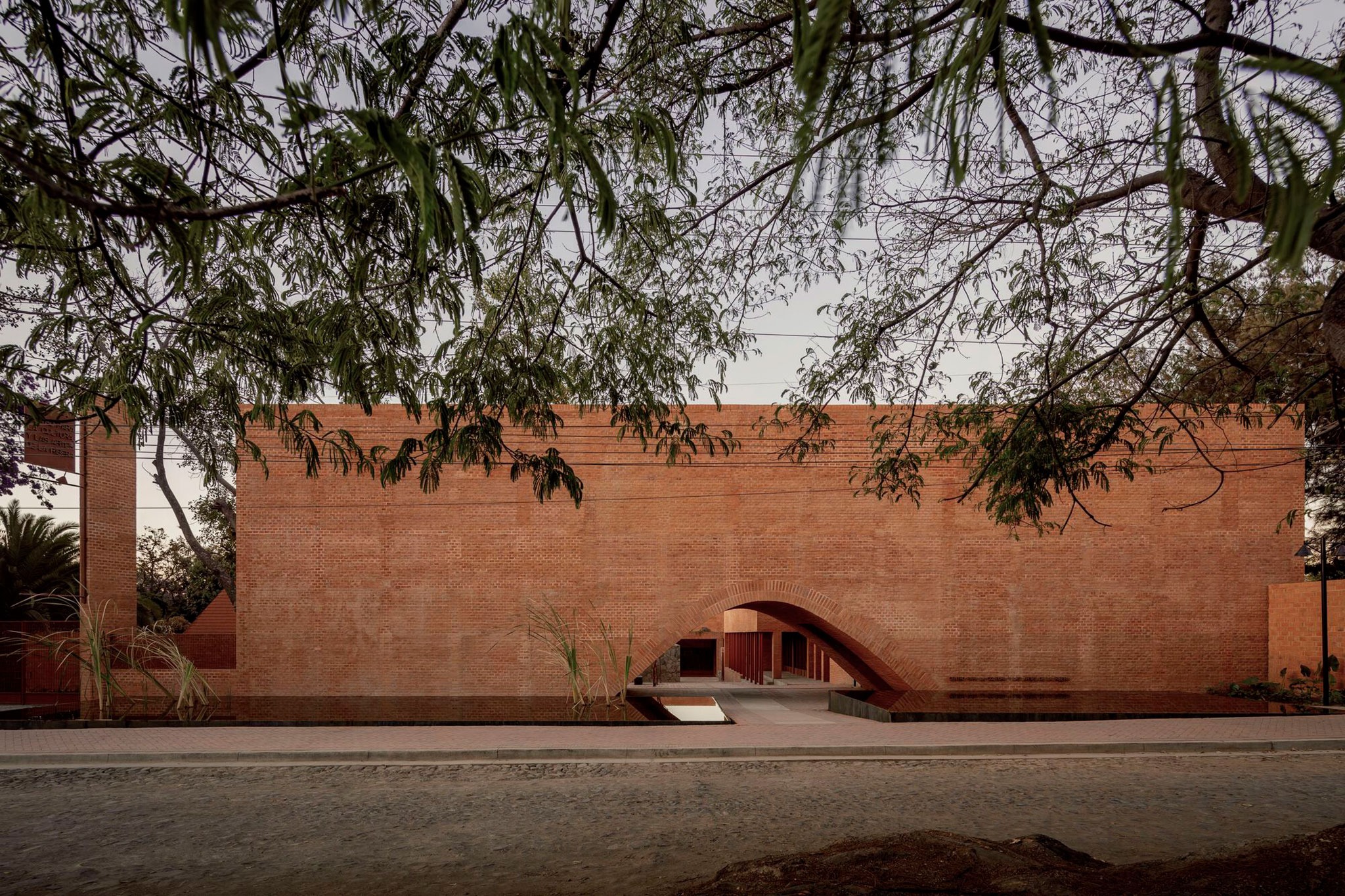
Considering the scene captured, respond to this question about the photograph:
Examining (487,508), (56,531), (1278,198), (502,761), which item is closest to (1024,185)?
(1278,198)

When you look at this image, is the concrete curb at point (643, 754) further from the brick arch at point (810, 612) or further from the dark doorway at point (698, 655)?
the dark doorway at point (698, 655)

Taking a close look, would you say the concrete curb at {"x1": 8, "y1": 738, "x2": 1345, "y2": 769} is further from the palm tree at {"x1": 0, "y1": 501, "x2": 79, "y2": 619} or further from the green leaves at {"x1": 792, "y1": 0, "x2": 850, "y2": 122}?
the palm tree at {"x1": 0, "y1": 501, "x2": 79, "y2": 619}

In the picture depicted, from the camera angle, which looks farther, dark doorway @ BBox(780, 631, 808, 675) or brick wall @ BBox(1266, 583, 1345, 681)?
dark doorway @ BBox(780, 631, 808, 675)

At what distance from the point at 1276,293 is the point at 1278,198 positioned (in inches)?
209

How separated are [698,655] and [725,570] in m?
15.3

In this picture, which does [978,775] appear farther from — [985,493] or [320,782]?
[985,493]

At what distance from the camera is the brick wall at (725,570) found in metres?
16.9

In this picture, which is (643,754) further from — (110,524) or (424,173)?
(110,524)

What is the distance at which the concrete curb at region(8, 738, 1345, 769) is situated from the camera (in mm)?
9812

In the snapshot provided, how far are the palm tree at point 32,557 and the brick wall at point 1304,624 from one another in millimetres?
23082

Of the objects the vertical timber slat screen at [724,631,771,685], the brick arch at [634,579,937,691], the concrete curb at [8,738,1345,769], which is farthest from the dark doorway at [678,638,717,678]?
Answer: the concrete curb at [8,738,1345,769]

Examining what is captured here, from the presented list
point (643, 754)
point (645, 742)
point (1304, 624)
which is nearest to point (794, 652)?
point (1304, 624)

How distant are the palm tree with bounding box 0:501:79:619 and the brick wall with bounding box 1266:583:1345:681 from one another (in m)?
23.1

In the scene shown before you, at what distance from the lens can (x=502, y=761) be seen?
32.4ft
